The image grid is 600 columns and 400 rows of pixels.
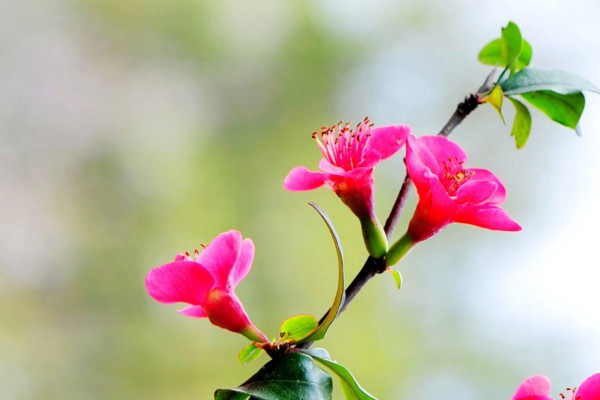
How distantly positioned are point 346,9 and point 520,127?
5.22ft

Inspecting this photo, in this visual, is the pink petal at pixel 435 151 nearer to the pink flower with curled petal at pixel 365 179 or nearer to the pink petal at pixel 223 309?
the pink flower with curled petal at pixel 365 179

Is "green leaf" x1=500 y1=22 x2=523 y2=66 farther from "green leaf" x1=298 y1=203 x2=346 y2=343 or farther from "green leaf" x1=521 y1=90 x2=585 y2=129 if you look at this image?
"green leaf" x1=298 y1=203 x2=346 y2=343

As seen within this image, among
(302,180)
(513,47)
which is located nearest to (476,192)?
(302,180)

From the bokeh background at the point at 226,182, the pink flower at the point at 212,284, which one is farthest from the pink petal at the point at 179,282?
the bokeh background at the point at 226,182

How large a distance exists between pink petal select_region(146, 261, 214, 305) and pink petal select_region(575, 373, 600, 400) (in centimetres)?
22

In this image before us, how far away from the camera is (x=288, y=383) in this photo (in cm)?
32

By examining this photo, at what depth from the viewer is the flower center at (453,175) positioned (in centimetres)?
39

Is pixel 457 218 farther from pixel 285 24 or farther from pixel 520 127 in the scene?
pixel 285 24

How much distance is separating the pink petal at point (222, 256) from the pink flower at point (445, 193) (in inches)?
4.4

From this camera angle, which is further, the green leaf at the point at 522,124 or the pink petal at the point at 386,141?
the green leaf at the point at 522,124

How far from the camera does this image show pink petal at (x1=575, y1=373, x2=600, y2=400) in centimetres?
35

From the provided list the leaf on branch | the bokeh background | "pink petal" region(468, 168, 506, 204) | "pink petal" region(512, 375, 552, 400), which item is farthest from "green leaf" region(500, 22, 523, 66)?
the bokeh background

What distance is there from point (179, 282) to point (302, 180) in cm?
12

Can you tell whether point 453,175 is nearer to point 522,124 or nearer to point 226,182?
point 522,124
